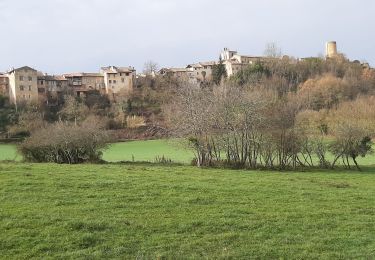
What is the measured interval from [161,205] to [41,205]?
4.00 metres

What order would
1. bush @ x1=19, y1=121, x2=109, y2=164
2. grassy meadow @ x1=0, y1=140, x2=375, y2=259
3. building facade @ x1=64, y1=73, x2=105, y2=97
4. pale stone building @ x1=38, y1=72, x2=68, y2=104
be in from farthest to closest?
building facade @ x1=64, y1=73, x2=105, y2=97 < pale stone building @ x1=38, y1=72, x2=68, y2=104 < bush @ x1=19, y1=121, x2=109, y2=164 < grassy meadow @ x1=0, y1=140, x2=375, y2=259

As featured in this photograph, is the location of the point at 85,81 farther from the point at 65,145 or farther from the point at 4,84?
the point at 65,145

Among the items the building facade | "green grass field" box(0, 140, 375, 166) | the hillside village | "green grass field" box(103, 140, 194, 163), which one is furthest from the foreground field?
the building facade

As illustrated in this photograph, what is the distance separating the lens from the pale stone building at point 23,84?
119688mm

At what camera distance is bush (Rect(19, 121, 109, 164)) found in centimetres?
3688

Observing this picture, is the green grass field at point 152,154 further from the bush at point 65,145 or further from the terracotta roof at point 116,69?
the terracotta roof at point 116,69

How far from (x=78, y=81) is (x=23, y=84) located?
64.3 feet

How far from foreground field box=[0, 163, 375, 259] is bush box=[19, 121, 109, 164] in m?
16.4

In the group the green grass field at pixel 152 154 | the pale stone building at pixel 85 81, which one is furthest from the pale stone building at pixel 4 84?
the green grass field at pixel 152 154

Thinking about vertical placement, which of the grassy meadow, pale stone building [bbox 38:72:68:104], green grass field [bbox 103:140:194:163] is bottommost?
green grass field [bbox 103:140:194:163]

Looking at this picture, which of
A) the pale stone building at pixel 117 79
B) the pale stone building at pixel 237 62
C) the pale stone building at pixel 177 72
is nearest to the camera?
the pale stone building at pixel 117 79

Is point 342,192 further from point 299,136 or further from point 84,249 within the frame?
point 299,136

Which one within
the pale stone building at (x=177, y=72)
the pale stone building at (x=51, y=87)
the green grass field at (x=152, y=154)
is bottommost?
the green grass field at (x=152, y=154)

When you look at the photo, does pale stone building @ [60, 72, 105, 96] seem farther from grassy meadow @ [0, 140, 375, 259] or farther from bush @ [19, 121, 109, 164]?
grassy meadow @ [0, 140, 375, 259]
